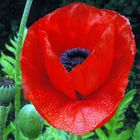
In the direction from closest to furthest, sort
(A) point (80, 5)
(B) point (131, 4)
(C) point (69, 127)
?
(C) point (69, 127)
(A) point (80, 5)
(B) point (131, 4)

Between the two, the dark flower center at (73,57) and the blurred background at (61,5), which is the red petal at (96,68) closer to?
the dark flower center at (73,57)

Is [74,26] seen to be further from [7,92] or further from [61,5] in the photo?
[61,5]

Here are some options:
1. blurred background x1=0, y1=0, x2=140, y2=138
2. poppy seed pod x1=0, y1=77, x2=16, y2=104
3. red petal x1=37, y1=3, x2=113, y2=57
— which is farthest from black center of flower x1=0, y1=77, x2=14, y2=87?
blurred background x1=0, y1=0, x2=140, y2=138

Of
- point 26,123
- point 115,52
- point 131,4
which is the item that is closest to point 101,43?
point 115,52

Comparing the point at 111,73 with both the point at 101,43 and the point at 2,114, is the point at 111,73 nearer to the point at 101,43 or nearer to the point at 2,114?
the point at 101,43

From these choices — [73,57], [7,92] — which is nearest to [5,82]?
[7,92]

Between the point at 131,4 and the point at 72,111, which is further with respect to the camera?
the point at 131,4

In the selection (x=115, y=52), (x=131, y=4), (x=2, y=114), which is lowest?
(x=131, y=4)
